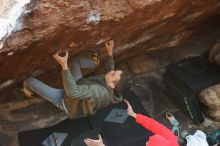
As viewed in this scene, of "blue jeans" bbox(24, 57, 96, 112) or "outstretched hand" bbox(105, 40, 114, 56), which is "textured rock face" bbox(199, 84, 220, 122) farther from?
"blue jeans" bbox(24, 57, 96, 112)

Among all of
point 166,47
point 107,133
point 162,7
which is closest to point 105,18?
point 162,7

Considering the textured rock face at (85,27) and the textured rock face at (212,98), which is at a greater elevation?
the textured rock face at (85,27)

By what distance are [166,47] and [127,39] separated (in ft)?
3.67

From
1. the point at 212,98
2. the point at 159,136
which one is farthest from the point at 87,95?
the point at 212,98

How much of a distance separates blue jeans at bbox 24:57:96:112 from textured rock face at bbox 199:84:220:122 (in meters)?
1.72

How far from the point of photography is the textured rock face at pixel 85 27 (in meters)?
3.44

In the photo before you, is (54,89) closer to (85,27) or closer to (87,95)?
(87,95)

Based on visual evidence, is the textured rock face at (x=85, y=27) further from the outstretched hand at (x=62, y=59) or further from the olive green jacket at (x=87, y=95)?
the olive green jacket at (x=87, y=95)

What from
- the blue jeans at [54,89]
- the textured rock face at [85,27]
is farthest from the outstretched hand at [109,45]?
the blue jeans at [54,89]

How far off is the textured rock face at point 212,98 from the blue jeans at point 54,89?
1.72 metres

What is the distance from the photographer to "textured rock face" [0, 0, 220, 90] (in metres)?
3.44

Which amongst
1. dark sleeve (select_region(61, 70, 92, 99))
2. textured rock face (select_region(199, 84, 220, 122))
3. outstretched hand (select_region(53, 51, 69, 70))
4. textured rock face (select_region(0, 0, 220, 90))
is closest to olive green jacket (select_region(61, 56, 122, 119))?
dark sleeve (select_region(61, 70, 92, 99))

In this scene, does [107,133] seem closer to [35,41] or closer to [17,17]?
[35,41]

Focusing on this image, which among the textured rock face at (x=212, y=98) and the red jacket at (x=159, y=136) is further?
the textured rock face at (x=212, y=98)
